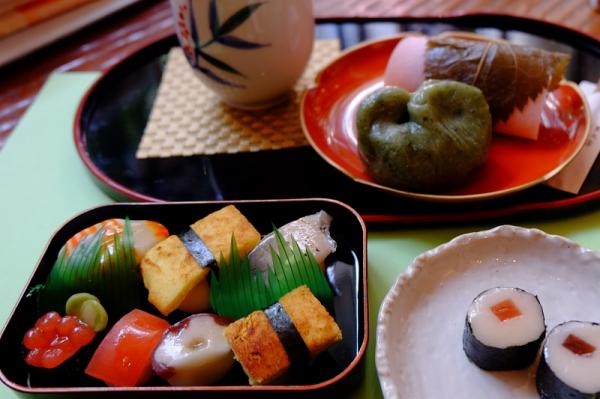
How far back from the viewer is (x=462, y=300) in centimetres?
96

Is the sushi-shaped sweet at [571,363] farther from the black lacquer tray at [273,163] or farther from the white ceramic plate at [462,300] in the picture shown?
the black lacquer tray at [273,163]

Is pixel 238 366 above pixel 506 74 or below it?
below

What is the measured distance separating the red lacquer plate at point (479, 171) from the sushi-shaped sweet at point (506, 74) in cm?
6

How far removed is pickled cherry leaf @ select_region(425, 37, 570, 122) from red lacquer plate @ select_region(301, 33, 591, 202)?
0.08 m

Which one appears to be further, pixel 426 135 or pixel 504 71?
pixel 504 71

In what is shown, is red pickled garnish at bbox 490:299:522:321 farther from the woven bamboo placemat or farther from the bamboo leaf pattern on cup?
the bamboo leaf pattern on cup

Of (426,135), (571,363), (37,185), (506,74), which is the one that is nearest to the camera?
(571,363)

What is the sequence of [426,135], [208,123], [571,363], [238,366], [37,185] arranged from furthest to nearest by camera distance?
[208,123] < [37,185] < [426,135] < [238,366] < [571,363]

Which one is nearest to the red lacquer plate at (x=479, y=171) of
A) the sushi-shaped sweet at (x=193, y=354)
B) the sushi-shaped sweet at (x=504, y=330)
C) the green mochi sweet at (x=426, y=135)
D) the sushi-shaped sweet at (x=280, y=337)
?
the green mochi sweet at (x=426, y=135)

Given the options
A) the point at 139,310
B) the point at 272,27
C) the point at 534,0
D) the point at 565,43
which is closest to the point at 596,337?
the point at 139,310

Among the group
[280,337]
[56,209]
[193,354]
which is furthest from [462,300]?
[56,209]

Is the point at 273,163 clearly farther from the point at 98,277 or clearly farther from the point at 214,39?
the point at 98,277

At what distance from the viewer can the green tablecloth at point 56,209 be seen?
1088 mm

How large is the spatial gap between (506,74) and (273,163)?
61 cm
